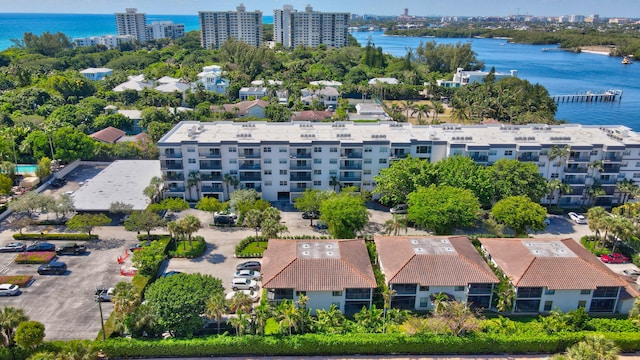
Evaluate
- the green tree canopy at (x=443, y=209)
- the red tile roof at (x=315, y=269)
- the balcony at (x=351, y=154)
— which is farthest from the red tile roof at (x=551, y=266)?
the balcony at (x=351, y=154)

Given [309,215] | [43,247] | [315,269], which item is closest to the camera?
[315,269]

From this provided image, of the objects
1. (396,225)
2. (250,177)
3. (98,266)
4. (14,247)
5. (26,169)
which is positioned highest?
(250,177)

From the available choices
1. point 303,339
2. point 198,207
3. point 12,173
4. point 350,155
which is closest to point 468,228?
point 350,155

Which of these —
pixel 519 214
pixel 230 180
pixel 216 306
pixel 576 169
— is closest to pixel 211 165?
pixel 230 180

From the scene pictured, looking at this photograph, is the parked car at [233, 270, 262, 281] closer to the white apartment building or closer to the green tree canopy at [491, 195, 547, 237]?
the white apartment building

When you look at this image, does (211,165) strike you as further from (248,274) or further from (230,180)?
(248,274)

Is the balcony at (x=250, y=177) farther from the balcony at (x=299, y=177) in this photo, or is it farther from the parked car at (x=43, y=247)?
the parked car at (x=43, y=247)
